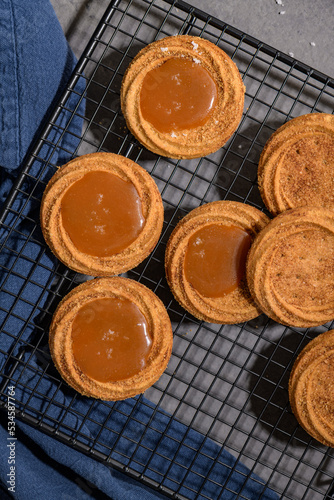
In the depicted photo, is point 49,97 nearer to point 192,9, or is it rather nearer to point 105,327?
point 192,9

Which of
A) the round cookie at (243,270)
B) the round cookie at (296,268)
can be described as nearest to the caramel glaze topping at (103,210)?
the round cookie at (243,270)

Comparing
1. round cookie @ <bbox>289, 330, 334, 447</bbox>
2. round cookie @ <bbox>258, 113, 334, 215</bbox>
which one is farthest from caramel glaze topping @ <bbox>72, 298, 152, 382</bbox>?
round cookie @ <bbox>258, 113, 334, 215</bbox>

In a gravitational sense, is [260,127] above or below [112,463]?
above

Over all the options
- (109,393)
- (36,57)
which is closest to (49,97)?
(36,57)

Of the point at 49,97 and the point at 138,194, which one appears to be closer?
the point at 138,194

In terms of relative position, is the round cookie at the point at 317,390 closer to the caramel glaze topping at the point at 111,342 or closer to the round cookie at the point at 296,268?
the round cookie at the point at 296,268

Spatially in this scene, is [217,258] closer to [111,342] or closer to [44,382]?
[111,342]

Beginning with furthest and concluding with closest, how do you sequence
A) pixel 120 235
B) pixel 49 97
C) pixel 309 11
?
pixel 309 11, pixel 49 97, pixel 120 235
